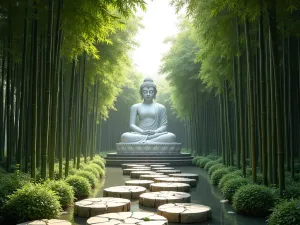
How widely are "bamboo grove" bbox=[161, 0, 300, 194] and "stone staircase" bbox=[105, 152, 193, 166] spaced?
5.93 feet

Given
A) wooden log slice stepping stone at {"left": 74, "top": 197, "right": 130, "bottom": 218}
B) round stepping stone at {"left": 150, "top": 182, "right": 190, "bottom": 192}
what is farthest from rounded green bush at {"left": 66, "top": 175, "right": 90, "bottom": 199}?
round stepping stone at {"left": 150, "top": 182, "right": 190, "bottom": 192}

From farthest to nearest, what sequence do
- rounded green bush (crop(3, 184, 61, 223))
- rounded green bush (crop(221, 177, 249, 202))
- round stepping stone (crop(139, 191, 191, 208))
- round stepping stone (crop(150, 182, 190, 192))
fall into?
1. round stepping stone (crop(150, 182, 190, 192))
2. rounded green bush (crop(221, 177, 249, 202))
3. round stepping stone (crop(139, 191, 191, 208))
4. rounded green bush (crop(3, 184, 61, 223))

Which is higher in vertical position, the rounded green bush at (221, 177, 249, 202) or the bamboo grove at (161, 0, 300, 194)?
the bamboo grove at (161, 0, 300, 194)

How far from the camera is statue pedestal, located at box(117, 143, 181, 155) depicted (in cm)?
1416

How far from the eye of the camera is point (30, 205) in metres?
4.00

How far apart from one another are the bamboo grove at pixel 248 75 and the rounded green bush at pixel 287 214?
90cm

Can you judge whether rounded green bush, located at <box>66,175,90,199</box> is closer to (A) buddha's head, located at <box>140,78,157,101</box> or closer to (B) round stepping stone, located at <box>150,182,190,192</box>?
(B) round stepping stone, located at <box>150,182,190,192</box>

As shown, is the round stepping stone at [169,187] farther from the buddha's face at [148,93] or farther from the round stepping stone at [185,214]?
the buddha's face at [148,93]

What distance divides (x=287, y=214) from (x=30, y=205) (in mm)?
3024

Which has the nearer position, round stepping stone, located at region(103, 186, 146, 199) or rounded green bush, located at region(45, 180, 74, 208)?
rounded green bush, located at region(45, 180, 74, 208)

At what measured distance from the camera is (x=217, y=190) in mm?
6977

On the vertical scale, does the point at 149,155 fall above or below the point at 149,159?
above

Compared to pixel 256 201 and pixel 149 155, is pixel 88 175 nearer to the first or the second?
pixel 256 201

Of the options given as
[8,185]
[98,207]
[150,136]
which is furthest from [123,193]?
[150,136]
